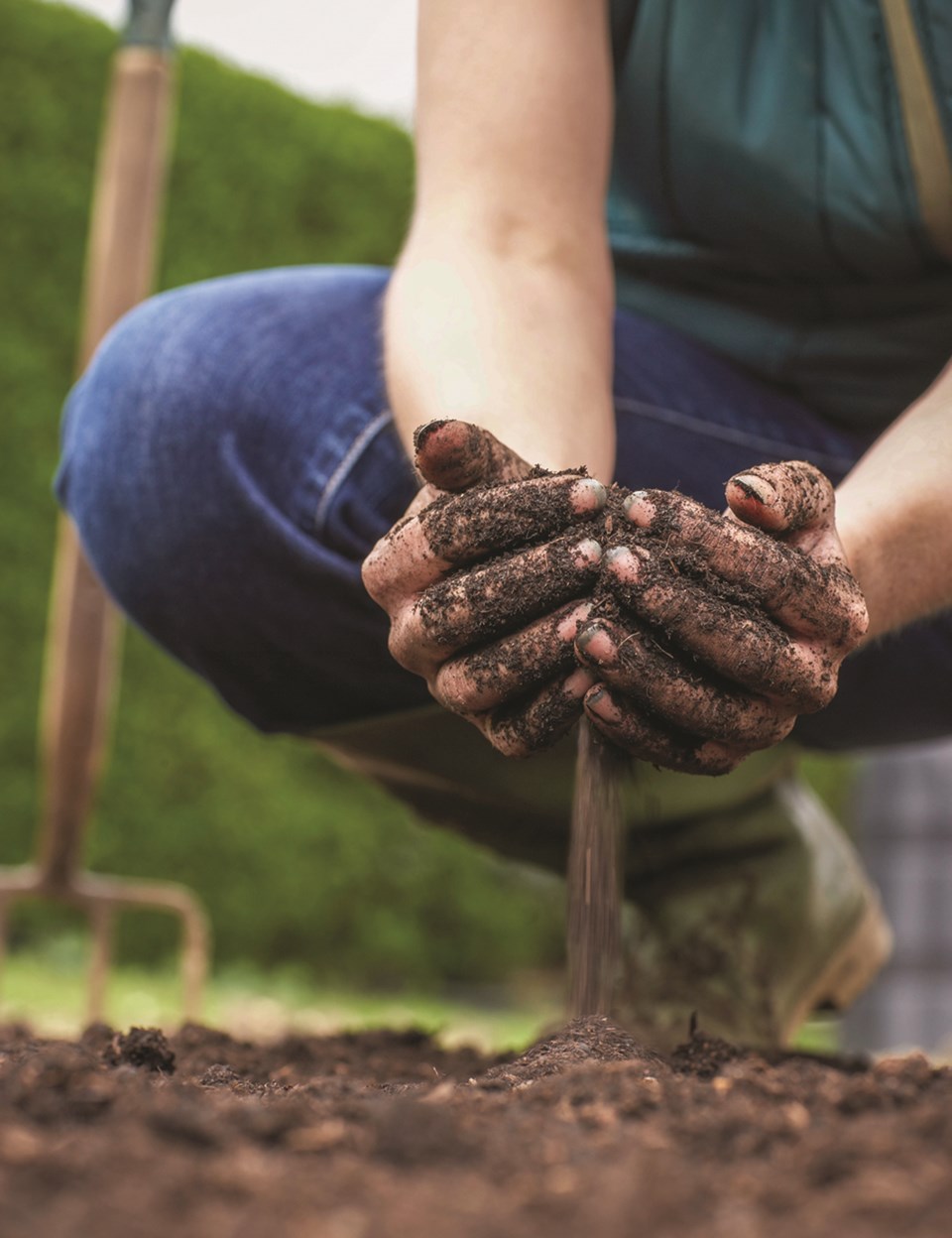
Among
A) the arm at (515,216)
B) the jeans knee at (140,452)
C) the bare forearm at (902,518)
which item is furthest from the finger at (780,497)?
the jeans knee at (140,452)

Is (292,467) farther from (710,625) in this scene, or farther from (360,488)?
(710,625)

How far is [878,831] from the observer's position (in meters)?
5.38

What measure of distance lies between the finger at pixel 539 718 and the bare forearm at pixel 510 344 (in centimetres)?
29

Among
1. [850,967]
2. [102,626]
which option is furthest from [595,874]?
[102,626]

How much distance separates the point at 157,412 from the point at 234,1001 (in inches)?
107

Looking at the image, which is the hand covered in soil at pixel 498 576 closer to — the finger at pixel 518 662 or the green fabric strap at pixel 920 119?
the finger at pixel 518 662

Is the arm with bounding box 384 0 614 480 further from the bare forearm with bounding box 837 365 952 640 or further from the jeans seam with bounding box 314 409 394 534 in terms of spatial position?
the bare forearm with bounding box 837 365 952 640

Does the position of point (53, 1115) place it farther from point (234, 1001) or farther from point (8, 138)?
point (8, 138)

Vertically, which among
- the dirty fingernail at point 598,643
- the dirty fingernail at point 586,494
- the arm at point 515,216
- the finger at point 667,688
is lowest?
the finger at point 667,688

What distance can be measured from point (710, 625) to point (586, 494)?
0.17 metres

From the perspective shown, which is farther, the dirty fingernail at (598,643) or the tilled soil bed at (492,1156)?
the dirty fingernail at (598,643)

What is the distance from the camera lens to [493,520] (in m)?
1.24

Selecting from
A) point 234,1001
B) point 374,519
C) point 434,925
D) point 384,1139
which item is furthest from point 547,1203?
point 434,925

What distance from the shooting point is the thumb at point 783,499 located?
120cm
